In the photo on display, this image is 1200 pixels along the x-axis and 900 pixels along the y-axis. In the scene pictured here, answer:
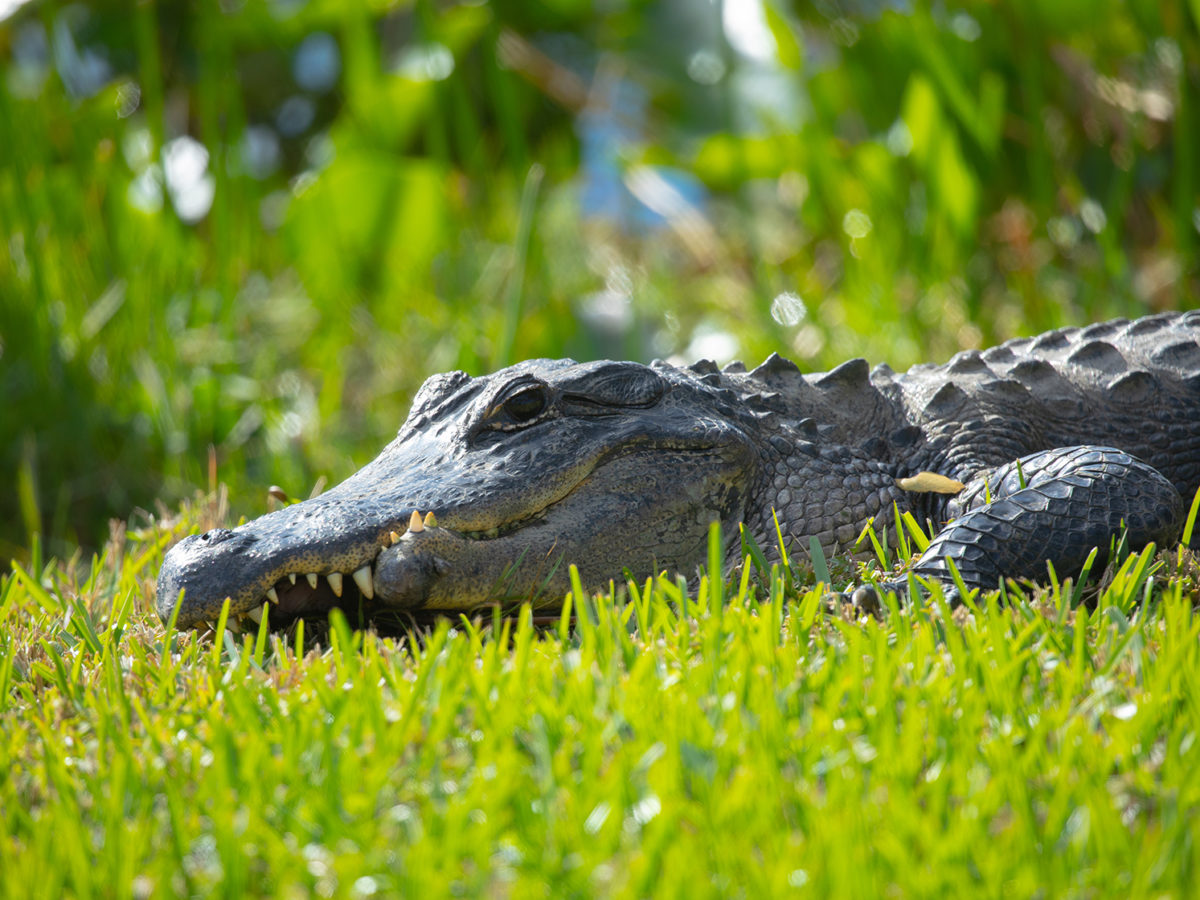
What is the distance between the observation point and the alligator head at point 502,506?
211cm

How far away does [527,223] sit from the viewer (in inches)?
174

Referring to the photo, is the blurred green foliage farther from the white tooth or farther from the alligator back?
the white tooth

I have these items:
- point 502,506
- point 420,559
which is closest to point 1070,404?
point 502,506

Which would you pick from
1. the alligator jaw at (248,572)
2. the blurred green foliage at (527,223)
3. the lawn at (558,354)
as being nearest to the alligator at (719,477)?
the alligator jaw at (248,572)

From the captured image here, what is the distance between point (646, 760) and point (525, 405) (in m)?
1.26

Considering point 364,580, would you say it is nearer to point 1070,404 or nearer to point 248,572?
point 248,572

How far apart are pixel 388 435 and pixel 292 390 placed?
2.40 ft

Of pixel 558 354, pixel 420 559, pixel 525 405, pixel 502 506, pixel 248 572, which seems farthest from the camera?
pixel 558 354

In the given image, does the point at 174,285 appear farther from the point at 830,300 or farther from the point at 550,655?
the point at 550,655

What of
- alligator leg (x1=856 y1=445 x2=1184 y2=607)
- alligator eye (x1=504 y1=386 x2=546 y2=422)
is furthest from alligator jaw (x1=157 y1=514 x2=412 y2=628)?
alligator leg (x1=856 y1=445 x2=1184 y2=607)

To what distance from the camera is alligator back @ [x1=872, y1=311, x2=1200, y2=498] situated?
9.32ft

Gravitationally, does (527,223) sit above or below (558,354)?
above

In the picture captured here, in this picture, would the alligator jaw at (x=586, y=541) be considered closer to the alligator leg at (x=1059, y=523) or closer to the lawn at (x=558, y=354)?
the lawn at (x=558, y=354)

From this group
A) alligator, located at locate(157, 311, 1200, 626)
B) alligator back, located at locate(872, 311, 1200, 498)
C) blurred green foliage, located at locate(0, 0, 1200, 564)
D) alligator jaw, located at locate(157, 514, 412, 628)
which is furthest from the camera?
blurred green foliage, located at locate(0, 0, 1200, 564)
